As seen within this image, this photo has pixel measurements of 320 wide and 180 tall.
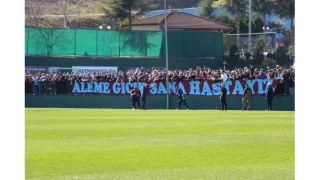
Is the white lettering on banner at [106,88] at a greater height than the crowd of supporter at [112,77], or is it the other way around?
the crowd of supporter at [112,77]

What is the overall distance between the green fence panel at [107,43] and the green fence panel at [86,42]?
0.43 meters

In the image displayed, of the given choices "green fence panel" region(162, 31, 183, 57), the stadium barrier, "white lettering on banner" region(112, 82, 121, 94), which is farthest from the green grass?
"green fence panel" region(162, 31, 183, 57)

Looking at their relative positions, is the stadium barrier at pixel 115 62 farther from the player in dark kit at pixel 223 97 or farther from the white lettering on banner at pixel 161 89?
the player in dark kit at pixel 223 97

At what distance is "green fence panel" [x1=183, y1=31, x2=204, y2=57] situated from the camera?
58188mm

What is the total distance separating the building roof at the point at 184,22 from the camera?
72.4 metres

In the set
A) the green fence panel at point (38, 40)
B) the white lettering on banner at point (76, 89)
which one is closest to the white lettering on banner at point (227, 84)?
the white lettering on banner at point (76, 89)

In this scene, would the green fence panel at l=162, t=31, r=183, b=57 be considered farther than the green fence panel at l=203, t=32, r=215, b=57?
No

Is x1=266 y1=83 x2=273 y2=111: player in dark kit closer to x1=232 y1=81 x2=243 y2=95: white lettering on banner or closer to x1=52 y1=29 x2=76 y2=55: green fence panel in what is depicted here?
x1=232 y1=81 x2=243 y2=95: white lettering on banner

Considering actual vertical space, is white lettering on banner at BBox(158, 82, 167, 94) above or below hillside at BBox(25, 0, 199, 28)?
below

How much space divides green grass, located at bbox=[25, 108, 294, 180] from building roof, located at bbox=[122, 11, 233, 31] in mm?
51745

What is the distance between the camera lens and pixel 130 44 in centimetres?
5594

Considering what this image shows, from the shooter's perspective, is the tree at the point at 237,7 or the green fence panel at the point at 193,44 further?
the tree at the point at 237,7

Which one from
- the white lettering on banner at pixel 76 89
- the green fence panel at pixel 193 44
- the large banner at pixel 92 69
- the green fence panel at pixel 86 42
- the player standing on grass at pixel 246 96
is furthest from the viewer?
the green fence panel at pixel 193 44

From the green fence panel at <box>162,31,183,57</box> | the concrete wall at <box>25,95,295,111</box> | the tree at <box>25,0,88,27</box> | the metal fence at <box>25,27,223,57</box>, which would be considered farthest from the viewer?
the tree at <box>25,0,88,27</box>
